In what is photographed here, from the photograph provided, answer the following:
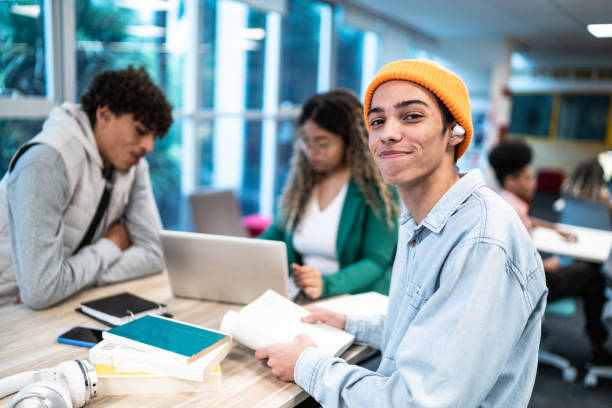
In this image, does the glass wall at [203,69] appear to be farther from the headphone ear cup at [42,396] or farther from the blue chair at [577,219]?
the blue chair at [577,219]

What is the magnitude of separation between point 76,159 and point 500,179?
264 centimetres

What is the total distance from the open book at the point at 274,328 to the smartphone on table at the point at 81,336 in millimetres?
357

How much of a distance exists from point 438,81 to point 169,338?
885 millimetres

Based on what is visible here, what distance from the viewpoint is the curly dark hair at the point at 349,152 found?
2002mm

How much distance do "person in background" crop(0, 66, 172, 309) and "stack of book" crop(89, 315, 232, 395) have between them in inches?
20.1

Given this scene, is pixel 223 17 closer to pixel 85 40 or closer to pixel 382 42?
pixel 85 40

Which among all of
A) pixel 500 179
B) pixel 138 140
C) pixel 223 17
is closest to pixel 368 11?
pixel 223 17

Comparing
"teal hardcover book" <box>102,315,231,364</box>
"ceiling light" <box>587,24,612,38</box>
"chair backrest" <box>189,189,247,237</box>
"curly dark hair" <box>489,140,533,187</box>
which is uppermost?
"ceiling light" <box>587,24,612,38</box>

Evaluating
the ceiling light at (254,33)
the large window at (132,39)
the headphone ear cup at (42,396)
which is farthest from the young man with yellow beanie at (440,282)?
the ceiling light at (254,33)

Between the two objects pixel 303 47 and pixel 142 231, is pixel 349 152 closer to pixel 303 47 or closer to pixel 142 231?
pixel 142 231

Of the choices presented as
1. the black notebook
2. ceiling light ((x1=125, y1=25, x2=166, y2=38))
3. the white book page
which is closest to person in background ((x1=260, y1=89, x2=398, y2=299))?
the white book page

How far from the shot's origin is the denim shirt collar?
1.05m

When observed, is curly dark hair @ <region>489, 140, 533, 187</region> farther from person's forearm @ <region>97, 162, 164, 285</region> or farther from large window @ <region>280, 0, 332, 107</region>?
large window @ <region>280, 0, 332, 107</region>

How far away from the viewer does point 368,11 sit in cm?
644
